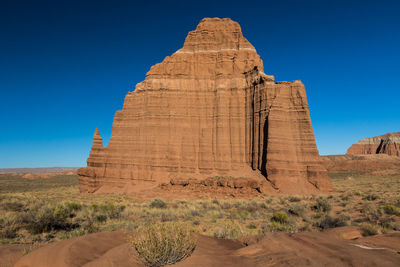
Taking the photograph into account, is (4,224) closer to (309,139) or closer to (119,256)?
(119,256)

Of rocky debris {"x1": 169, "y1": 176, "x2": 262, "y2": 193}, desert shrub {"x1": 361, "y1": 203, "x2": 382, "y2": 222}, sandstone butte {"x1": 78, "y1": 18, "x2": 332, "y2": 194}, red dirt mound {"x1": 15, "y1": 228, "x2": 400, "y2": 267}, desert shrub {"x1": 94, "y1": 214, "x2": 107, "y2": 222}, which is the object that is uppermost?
sandstone butte {"x1": 78, "y1": 18, "x2": 332, "y2": 194}

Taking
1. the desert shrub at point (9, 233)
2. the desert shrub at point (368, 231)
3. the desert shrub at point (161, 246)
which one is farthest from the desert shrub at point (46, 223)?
the desert shrub at point (368, 231)

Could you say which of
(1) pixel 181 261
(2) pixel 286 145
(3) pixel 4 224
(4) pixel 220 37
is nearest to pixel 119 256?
(1) pixel 181 261

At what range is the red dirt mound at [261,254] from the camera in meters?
4.75

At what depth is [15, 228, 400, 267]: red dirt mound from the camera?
475 centimetres

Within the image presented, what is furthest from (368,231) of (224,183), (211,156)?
(211,156)

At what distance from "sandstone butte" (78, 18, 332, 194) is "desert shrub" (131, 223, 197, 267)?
20.5 meters

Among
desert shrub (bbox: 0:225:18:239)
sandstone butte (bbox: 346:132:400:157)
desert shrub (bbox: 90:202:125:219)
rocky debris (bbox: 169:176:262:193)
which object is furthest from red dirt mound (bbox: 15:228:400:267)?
sandstone butte (bbox: 346:132:400:157)

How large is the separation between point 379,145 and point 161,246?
142 metres

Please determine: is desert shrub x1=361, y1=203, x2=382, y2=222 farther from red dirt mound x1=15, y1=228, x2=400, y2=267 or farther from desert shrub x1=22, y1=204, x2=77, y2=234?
desert shrub x1=22, y1=204, x2=77, y2=234

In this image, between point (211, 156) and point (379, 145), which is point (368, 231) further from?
point (379, 145)

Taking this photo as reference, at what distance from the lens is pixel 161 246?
5.02 meters

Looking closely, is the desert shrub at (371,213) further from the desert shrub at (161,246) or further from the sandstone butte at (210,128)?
the sandstone butte at (210,128)

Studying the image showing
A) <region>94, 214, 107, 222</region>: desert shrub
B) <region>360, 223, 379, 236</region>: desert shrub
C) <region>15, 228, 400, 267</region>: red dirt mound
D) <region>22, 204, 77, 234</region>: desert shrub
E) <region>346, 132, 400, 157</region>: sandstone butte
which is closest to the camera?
<region>15, 228, 400, 267</region>: red dirt mound
